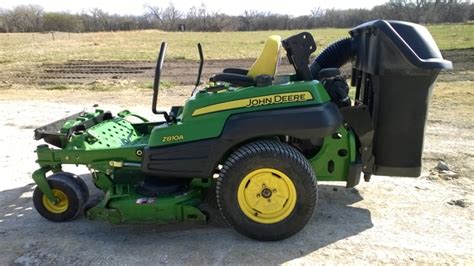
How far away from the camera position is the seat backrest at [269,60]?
3.83m

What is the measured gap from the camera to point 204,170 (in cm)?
365

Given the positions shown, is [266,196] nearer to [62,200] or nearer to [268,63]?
[268,63]

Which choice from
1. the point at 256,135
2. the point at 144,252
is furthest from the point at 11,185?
the point at 256,135

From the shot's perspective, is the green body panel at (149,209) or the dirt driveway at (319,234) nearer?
the dirt driveway at (319,234)

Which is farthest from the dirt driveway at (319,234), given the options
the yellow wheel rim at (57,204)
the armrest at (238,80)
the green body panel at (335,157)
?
the armrest at (238,80)

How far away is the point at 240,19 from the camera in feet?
262

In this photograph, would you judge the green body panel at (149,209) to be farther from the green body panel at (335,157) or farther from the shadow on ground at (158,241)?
the green body panel at (335,157)

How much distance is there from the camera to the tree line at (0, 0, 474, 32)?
70750 millimetres

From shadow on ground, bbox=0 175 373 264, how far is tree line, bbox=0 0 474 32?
220ft

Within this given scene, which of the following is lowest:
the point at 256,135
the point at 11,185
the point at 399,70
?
the point at 11,185

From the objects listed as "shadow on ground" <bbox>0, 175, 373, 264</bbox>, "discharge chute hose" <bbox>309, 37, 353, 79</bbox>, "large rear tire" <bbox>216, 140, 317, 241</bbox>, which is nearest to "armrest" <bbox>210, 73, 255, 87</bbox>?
"large rear tire" <bbox>216, 140, 317, 241</bbox>

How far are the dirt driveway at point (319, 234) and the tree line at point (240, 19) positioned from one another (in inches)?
2620

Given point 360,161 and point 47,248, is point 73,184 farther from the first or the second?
point 360,161

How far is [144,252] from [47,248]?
777 mm
